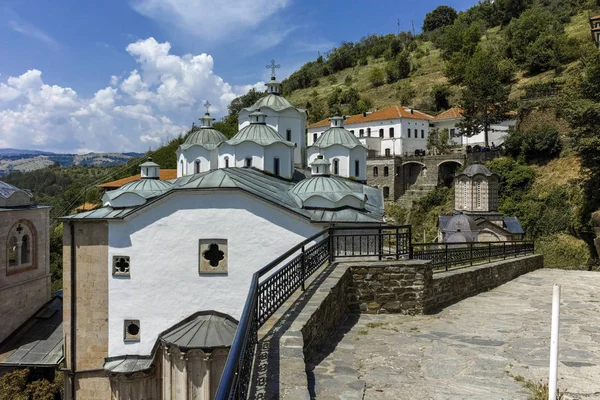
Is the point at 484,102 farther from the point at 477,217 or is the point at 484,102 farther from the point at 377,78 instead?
the point at 377,78

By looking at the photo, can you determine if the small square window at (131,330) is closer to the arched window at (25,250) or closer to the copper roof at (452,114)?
the arched window at (25,250)

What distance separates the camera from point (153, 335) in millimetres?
13141

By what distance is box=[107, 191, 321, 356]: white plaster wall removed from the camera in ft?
41.9

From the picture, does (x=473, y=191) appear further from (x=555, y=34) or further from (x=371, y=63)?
(x=371, y=63)

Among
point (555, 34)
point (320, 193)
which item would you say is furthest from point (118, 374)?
point (555, 34)

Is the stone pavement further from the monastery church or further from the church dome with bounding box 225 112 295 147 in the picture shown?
the church dome with bounding box 225 112 295 147

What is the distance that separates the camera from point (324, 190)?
15773mm

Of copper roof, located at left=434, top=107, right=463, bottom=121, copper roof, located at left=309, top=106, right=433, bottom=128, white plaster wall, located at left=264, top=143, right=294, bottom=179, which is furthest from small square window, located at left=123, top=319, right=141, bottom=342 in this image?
copper roof, located at left=434, top=107, right=463, bottom=121

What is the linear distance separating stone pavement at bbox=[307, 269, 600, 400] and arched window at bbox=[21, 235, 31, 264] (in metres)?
15.8

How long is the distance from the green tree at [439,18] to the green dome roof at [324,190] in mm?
85258

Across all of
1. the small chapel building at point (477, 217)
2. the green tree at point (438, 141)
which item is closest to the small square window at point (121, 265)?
the small chapel building at point (477, 217)

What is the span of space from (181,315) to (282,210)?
13.6 feet

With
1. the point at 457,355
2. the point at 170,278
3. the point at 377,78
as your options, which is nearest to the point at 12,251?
the point at 170,278

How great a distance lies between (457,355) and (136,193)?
44.0ft
